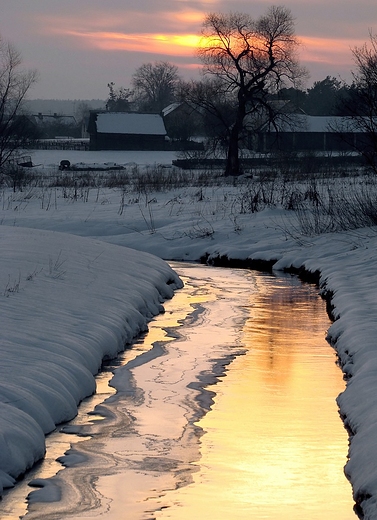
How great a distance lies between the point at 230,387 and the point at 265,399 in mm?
595

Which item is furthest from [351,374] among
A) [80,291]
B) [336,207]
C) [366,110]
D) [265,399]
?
[336,207]

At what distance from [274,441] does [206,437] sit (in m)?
0.58

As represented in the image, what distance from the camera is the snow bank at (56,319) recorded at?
7145mm

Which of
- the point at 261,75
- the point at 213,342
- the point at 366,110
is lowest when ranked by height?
the point at 213,342

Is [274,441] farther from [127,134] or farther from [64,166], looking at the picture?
[127,134]

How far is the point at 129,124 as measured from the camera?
295 ft

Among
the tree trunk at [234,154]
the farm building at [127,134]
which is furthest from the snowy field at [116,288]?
the farm building at [127,134]

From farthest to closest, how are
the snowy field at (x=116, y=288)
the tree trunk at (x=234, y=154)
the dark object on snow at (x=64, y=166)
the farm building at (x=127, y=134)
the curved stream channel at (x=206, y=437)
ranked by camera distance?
the farm building at (x=127, y=134) < the dark object on snow at (x=64, y=166) < the tree trunk at (x=234, y=154) < the snowy field at (x=116, y=288) < the curved stream channel at (x=206, y=437)

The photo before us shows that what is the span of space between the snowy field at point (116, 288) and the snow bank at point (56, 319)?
2 cm

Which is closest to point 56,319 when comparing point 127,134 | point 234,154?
point 234,154

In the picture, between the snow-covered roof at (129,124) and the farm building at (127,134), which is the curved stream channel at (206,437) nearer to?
the farm building at (127,134)

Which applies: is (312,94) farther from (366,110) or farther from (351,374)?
(351,374)

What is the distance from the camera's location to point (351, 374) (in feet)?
30.8

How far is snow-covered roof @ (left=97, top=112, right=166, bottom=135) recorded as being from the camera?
3497 inches
